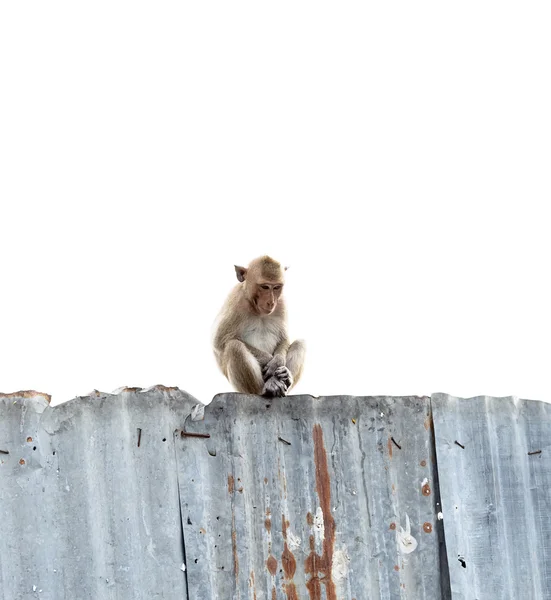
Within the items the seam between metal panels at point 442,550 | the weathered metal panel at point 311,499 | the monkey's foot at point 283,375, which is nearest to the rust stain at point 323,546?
the weathered metal panel at point 311,499

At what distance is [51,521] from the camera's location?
361cm

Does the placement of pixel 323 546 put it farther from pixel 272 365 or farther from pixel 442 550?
pixel 272 365

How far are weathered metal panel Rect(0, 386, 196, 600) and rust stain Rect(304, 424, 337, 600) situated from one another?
0.58 metres

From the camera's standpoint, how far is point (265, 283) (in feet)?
18.5

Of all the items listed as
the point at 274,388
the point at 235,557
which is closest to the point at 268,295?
the point at 274,388

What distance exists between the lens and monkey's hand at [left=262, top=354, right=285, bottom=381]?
537 cm

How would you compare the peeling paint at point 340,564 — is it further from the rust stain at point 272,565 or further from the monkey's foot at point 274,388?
the monkey's foot at point 274,388

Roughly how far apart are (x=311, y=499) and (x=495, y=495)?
35.0 inches

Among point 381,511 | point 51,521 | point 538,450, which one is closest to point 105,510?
point 51,521

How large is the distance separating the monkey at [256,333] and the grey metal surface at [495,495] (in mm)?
1351

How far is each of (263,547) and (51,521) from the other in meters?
0.92

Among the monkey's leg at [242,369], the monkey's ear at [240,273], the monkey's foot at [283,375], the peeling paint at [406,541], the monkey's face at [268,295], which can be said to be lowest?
the peeling paint at [406,541]

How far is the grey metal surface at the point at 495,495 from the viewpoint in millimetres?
4043

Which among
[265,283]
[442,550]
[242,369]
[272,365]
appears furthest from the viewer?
[265,283]
